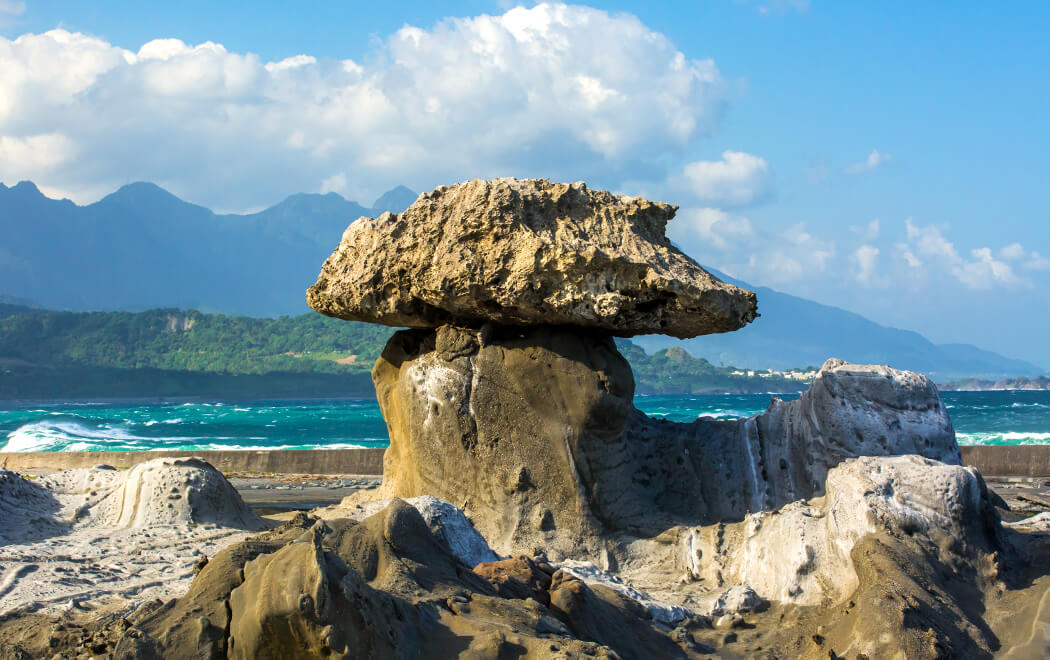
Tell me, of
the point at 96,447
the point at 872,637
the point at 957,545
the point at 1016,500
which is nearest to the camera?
the point at 872,637

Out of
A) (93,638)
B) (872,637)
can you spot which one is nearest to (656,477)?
(872,637)

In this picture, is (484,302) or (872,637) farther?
(484,302)

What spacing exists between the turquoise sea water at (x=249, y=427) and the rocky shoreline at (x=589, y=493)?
2034cm

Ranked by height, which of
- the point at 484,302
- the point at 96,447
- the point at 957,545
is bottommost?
the point at 96,447

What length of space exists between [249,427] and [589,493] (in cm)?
3643

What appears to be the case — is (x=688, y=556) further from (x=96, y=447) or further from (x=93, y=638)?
(x=96, y=447)

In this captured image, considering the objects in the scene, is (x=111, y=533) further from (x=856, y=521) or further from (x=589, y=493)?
(x=856, y=521)

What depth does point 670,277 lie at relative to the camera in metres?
6.54

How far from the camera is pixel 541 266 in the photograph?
6.57 m

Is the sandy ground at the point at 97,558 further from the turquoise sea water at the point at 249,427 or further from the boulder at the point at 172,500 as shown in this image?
the turquoise sea water at the point at 249,427

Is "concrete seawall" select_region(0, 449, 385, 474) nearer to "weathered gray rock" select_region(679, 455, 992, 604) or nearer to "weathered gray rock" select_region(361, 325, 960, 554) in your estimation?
"weathered gray rock" select_region(361, 325, 960, 554)

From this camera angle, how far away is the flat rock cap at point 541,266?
21.6 feet

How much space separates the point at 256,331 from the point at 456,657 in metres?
79.8

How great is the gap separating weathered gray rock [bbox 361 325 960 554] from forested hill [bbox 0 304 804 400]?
60102 mm
